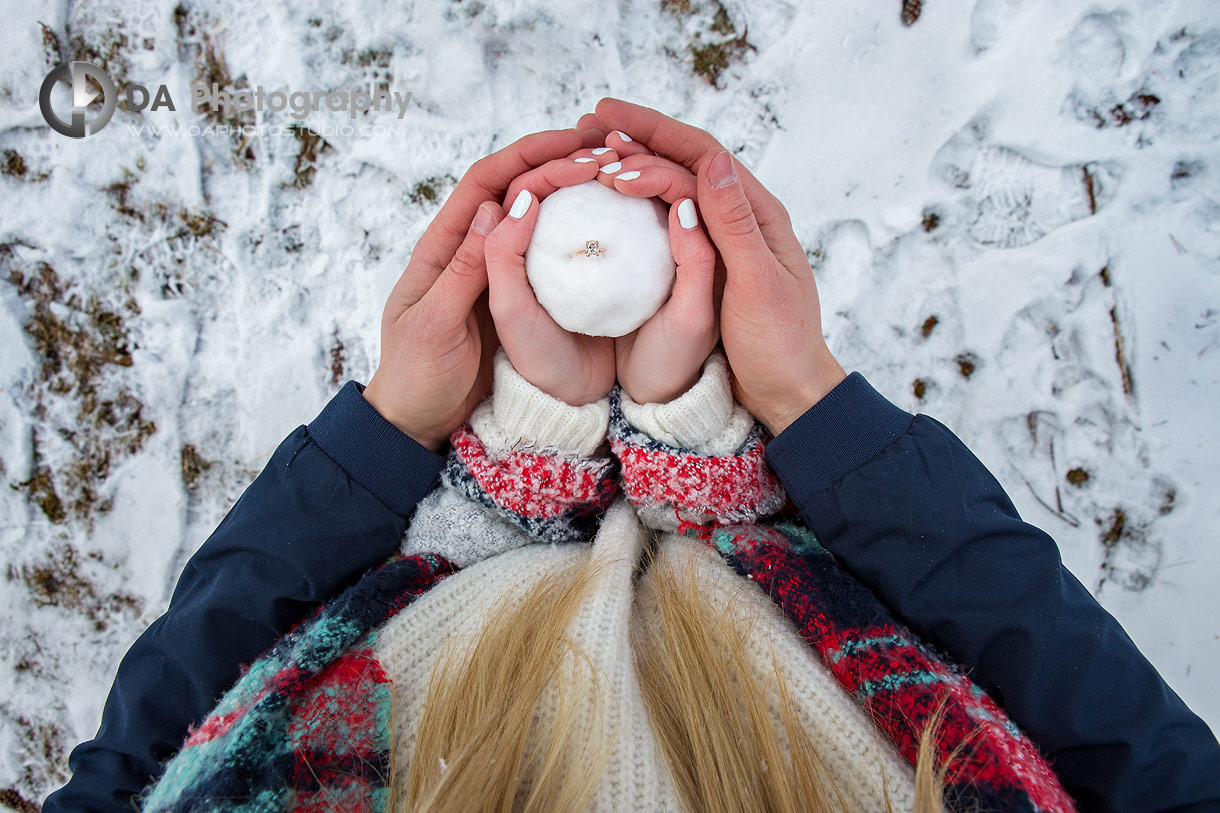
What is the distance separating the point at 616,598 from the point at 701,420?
0.37 meters

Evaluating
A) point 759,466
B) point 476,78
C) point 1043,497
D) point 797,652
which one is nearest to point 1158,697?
point 797,652

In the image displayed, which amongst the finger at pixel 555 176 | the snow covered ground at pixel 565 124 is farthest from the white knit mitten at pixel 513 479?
the snow covered ground at pixel 565 124

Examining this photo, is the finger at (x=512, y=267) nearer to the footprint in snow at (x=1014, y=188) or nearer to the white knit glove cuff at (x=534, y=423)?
the white knit glove cuff at (x=534, y=423)

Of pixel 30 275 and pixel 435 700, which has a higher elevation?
pixel 30 275

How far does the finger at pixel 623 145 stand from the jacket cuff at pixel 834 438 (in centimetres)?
60

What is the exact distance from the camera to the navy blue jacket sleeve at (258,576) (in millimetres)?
1122

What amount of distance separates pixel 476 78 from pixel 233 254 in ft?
2.86

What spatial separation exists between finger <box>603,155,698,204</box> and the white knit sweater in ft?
1.06

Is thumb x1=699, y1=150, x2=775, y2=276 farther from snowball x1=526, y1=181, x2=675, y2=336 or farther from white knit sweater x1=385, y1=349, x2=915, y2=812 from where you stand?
white knit sweater x1=385, y1=349, x2=915, y2=812

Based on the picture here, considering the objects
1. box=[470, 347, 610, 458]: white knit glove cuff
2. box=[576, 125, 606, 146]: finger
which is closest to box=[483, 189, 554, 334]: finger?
box=[470, 347, 610, 458]: white knit glove cuff

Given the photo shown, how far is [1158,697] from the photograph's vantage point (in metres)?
1.01

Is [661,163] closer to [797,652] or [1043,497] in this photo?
[797,652]

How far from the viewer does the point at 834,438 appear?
46.7 inches

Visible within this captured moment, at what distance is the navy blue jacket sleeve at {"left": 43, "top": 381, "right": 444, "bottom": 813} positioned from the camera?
1.12m
